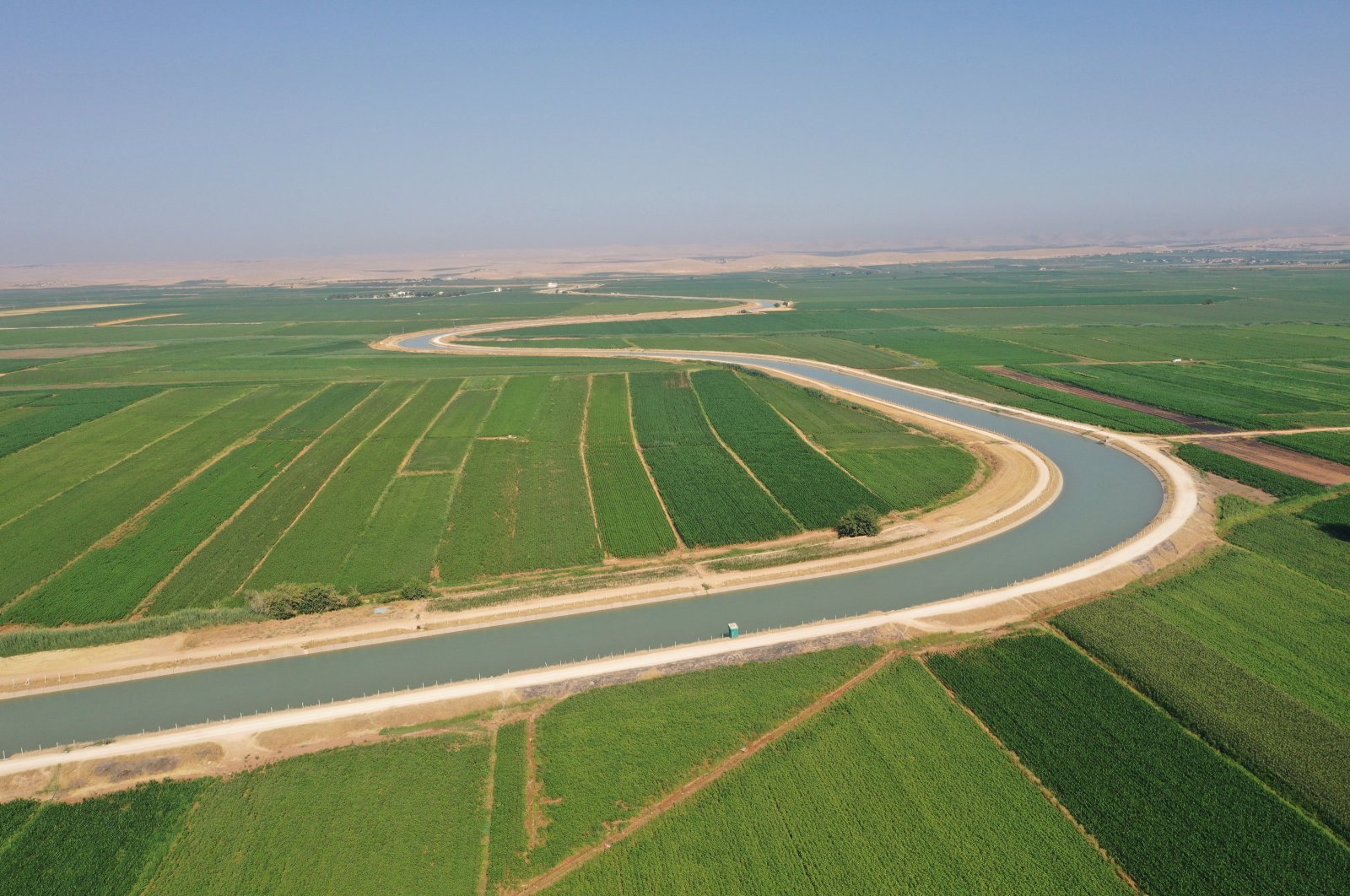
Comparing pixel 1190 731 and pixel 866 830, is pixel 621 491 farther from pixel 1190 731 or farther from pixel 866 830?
pixel 1190 731

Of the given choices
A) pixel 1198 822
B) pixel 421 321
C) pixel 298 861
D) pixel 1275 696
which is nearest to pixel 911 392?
pixel 1275 696

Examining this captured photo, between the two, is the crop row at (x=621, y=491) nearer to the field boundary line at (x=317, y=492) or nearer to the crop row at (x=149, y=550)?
the field boundary line at (x=317, y=492)

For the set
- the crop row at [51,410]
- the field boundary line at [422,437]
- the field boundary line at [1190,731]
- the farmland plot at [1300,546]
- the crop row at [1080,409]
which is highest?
the crop row at [51,410]

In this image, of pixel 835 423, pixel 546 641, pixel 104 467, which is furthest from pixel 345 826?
pixel 835 423

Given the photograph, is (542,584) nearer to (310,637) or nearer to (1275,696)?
(310,637)

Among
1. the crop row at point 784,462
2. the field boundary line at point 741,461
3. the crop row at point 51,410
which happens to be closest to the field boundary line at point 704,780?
the field boundary line at point 741,461

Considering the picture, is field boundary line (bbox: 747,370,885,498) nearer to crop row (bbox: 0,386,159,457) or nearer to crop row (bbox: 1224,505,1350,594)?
crop row (bbox: 1224,505,1350,594)
